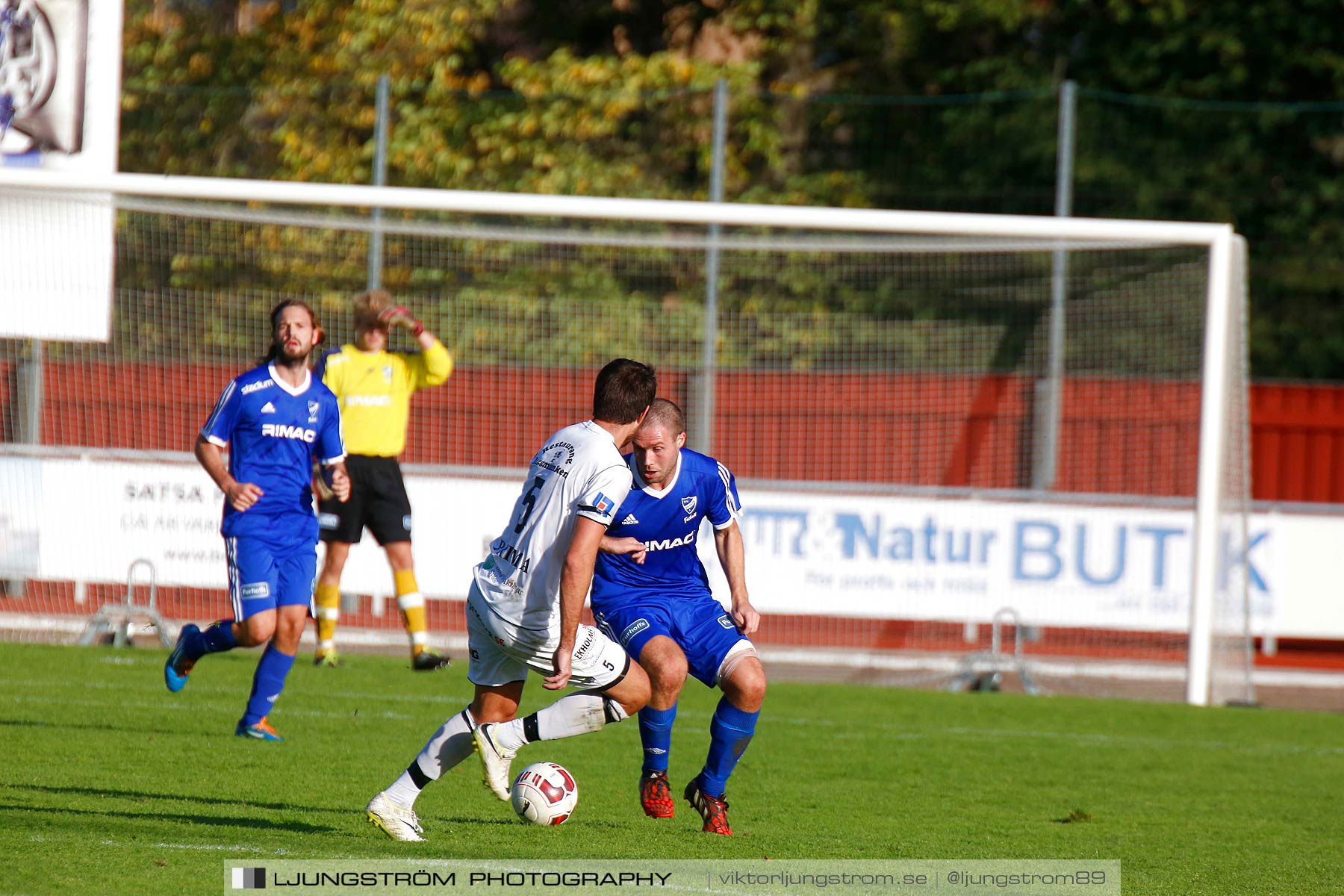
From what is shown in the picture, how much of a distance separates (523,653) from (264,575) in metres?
Answer: 2.31

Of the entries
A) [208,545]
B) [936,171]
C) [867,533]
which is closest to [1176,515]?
[867,533]

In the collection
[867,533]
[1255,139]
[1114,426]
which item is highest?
[1255,139]

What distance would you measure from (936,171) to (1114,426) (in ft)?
16.3

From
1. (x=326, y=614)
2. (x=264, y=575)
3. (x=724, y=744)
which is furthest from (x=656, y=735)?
(x=326, y=614)

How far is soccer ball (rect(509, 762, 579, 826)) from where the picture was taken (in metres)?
5.12

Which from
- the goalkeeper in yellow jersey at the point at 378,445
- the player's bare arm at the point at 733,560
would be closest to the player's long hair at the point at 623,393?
the player's bare arm at the point at 733,560

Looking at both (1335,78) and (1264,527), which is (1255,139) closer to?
(1335,78)

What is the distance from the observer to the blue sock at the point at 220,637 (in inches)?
275

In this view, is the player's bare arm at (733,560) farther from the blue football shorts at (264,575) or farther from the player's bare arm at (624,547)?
the blue football shorts at (264,575)

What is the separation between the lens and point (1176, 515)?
11.6 metres

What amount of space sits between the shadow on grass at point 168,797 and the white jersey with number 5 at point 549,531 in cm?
122

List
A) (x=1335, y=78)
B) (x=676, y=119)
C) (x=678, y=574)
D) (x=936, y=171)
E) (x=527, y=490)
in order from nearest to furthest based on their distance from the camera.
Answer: (x=527, y=490)
(x=678, y=574)
(x=676, y=119)
(x=936, y=171)
(x=1335, y=78)

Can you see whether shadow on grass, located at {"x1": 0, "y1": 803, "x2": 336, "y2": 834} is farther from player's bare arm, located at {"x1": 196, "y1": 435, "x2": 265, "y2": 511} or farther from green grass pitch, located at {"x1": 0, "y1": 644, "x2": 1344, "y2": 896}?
player's bare arm, located at {"x1": 196, "y1": 435, "x2": 265, "y2": 511}

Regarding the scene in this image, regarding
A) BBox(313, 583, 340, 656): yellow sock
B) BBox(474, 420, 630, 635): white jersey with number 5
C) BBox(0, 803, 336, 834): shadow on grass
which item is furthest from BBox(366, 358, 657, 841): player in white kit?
BBox(313, 583, 340, 656): yellow sock
